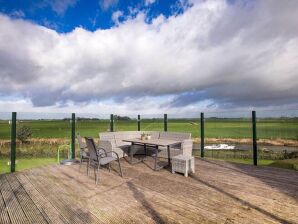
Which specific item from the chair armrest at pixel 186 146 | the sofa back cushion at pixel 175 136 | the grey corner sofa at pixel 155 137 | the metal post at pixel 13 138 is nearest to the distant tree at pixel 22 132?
the metal post at pixel 13 138

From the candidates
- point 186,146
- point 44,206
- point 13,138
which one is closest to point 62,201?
point 44,206

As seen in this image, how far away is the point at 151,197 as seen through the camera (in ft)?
11.2

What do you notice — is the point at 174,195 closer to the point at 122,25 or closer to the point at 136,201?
the point at 136,201

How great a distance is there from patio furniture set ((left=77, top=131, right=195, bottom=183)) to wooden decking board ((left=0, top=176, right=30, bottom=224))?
146 centimetres

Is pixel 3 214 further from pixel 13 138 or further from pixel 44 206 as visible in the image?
pixel 13 138

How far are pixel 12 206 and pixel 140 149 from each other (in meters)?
4.41

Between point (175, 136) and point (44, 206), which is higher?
point (175, 136)

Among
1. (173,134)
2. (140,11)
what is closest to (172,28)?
(140,11)

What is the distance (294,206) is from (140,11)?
31.3 ft

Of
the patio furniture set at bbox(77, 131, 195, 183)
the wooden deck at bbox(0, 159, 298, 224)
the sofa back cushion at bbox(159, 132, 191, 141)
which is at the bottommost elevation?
the wooden deck at bbox(0, 159, 298, 224)

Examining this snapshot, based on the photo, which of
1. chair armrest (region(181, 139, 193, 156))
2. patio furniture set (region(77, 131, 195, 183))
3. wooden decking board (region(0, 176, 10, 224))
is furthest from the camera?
chair armrest (region(181, 139, 193, 156))

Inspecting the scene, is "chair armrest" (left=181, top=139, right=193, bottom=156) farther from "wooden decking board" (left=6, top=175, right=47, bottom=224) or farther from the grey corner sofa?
"wooden decking board" (left=6, top=175, right=47, bottom=224)

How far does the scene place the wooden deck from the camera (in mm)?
2707

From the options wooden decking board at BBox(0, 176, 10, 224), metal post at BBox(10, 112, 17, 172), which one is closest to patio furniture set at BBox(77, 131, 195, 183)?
wooden decking board at BBox(0, 176, 10, 224)
